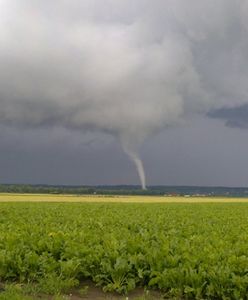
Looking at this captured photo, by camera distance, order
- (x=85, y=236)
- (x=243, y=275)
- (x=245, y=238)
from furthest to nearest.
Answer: (x=245, y=238) < (x=85, y=236) < (x=243, y=275)

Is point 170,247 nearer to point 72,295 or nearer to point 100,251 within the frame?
point 100,251

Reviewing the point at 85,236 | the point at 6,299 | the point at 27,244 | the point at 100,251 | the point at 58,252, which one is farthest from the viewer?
the point at 85,236

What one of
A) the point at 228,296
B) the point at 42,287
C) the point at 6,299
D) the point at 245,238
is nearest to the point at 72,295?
the point at 42,287

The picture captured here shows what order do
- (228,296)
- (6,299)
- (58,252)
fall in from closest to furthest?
(6,299) → (228,296) → (58,252)

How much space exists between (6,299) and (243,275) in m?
4.62

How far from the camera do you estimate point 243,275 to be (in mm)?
9258

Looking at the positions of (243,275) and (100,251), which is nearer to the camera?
(243,275)

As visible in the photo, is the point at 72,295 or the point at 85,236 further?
the point at 85,236

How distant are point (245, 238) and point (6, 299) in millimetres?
8536

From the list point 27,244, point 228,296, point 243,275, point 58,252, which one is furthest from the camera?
point 27,244

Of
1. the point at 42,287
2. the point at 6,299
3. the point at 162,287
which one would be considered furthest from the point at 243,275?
the point at 6,299

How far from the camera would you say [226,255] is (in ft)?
33.8

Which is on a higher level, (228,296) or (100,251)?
(100,251)

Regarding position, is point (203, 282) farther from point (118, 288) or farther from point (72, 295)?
point (72, 295)
